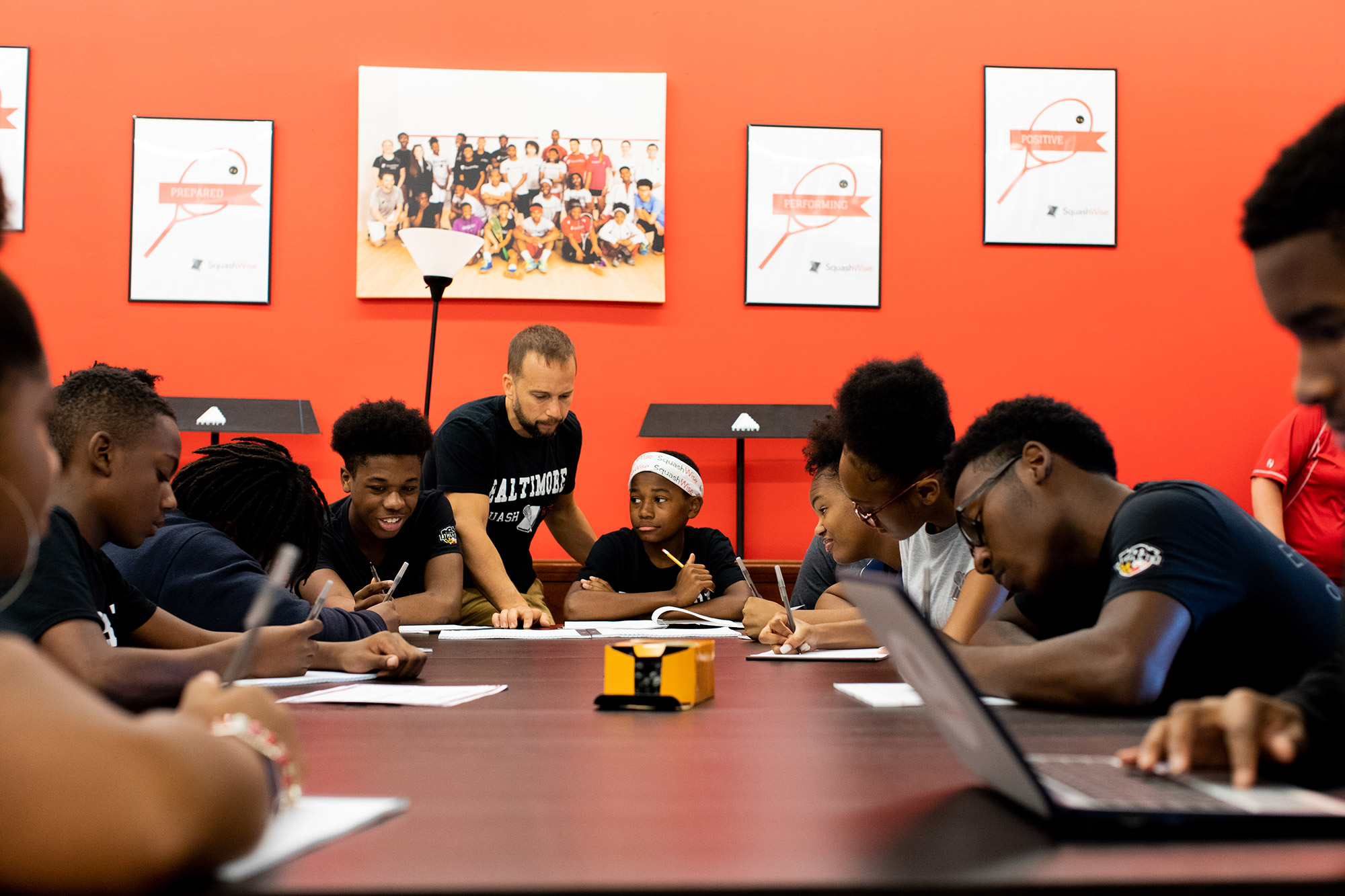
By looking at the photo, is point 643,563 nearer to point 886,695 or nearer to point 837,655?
point 837,655

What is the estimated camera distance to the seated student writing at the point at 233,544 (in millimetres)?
1740

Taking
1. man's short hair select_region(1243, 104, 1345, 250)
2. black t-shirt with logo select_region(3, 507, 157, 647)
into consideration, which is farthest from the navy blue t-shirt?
man's short hair select_region(1243, 104, 1345, 250)

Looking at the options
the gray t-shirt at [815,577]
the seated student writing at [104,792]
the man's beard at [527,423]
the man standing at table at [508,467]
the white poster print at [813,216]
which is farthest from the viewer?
the white poster print at [813,216]

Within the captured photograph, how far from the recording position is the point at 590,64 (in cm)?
386

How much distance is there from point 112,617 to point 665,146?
2874 millimetres

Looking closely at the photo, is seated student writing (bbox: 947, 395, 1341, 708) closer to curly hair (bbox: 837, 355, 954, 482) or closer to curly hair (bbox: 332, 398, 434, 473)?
curly hair (bbox: 837, 355, 954, 482)

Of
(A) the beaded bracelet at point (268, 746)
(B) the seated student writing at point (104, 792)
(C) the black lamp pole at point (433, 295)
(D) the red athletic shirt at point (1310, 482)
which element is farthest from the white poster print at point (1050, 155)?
(B) the seated student writing at point (104, 792)

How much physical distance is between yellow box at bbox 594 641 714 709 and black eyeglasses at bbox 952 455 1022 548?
0.49 m

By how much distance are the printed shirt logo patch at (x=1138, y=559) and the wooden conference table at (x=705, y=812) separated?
210mm

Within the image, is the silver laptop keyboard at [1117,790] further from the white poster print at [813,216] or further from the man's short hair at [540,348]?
the white poster print at [813,216]

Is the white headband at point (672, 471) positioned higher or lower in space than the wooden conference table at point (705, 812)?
higher

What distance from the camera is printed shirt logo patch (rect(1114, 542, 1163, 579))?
120 centimetres

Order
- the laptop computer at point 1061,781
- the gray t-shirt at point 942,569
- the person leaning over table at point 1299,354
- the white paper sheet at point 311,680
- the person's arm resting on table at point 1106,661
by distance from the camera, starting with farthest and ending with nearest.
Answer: the gray t-shirt at point 942,569 < the white paper sheet at point 311,680 < the person's arm resting on table at point 1106,661 < the person leaning over table at point 1299,354 < the laptop computer at point 1061,781

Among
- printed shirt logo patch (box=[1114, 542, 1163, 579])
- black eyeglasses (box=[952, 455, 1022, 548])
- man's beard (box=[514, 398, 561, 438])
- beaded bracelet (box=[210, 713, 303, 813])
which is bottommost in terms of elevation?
beaded bracelet (box=[210, 713, 303, 813])
